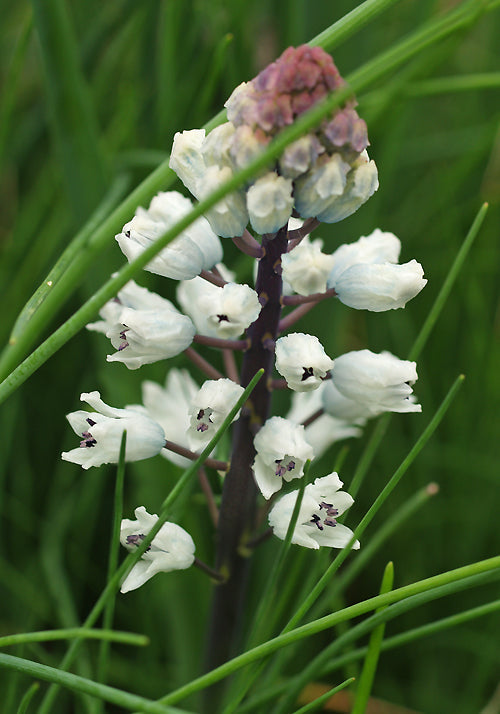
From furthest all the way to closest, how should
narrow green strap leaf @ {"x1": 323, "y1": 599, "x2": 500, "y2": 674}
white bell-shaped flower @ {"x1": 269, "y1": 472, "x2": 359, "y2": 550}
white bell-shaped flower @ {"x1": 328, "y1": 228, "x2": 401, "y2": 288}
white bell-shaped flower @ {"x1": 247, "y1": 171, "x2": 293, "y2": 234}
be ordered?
white bell-shaped flower @ {"x1": 328, "y1": 228, "x2": 401, "y2": 288} → white bell-shaped flower @ {"x1": 269, "y1": 472, "x2": 359, "y2": 550} → narrow green strap leaf @ {"x1": 323, "y1": 599, "x2": 500, "y2": 674} → white bell-shaped flower @ {"x1": 247, "y1": 171, "x2": 293, "y2": 234}

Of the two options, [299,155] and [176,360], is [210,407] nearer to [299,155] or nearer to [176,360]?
[299,155]

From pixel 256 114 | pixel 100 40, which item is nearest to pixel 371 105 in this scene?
pixel 100 40

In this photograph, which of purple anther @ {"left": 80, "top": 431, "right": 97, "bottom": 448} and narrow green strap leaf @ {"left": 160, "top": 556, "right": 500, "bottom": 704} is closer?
narrow green strap leaf @ {"left": 160, "top": 556, "right": 500, "bottom": 704}

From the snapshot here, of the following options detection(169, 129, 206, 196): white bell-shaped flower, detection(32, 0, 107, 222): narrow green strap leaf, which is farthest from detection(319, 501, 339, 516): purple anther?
detection(32, 0, 107, 222): narrow green strap leaf

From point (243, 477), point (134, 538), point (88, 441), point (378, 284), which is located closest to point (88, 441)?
point (88, 441)

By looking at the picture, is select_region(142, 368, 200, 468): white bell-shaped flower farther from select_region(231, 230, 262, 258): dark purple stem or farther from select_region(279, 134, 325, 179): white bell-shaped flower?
select_region(279, 134, 325, 179): white bell-shaped flower

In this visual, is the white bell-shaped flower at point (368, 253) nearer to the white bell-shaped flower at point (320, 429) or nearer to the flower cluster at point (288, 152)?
the flower cluster at point (288, 152)

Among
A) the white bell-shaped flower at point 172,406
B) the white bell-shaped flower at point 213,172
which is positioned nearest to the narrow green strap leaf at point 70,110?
the white bell-shaped flower at point 172,406
